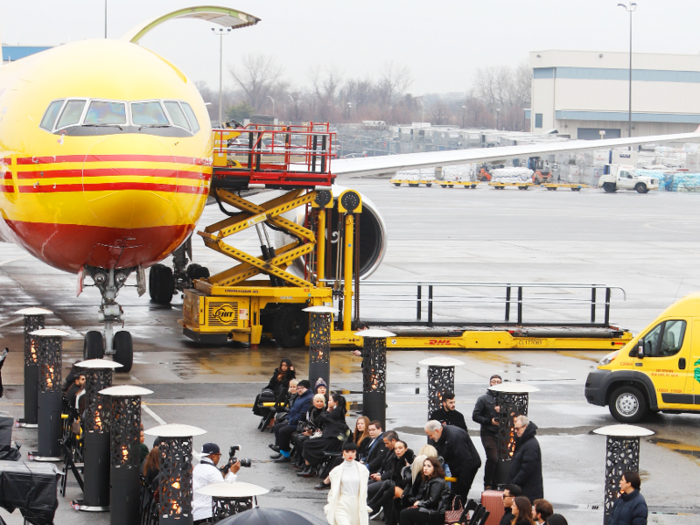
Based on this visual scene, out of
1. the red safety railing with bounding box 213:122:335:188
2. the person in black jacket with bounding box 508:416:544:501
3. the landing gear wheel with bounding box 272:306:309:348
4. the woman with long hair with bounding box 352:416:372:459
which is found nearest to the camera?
the person in black jacket with bounding box 508:416:544:501

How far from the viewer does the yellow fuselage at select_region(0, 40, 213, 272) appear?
16.6 metres

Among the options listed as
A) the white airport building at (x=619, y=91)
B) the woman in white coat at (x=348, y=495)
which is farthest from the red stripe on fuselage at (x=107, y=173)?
the white airport building at (x=619, y=91)

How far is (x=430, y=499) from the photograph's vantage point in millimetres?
11430

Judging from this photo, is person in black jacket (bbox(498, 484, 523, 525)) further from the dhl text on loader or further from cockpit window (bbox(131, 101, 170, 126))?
the dhl text on loader

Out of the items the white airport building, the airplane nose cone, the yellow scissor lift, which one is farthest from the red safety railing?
the white airport building

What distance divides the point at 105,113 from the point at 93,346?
4.00 m

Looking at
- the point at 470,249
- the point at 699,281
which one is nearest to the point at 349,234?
the point at 699,281

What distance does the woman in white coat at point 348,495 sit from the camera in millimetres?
10720

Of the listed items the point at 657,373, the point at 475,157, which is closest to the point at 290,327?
the point at 657,373

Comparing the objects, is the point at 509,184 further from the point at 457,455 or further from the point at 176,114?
the point at 457,455

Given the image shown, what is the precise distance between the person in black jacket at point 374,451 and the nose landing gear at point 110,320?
6.41 meters

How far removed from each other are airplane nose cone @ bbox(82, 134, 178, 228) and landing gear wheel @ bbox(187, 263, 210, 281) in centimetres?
990

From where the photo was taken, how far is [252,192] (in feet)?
83.6

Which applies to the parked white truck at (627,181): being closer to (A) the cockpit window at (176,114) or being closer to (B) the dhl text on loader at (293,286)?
(B) the dhl text on loader at (293,286)
